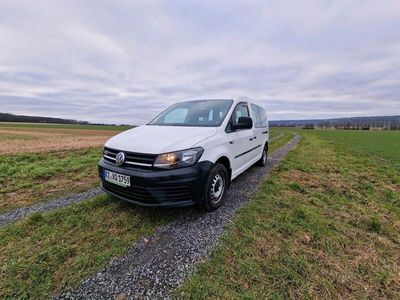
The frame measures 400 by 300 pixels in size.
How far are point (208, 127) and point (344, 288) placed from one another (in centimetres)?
260

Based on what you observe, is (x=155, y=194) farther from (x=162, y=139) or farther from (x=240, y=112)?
(x=240, y=112)

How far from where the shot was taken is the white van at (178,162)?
2.81m

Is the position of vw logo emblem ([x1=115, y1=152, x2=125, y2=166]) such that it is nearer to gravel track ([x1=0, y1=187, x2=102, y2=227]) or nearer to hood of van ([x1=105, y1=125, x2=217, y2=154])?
hood of van ([x1=105, y1=125, x2=217, y2=154])

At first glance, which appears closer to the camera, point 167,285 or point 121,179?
point 167,285

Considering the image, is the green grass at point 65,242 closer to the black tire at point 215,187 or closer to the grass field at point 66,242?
the grass field at point 66,242

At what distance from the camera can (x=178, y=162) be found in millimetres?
2854

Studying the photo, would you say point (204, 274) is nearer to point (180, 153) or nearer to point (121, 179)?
point (180, 153)

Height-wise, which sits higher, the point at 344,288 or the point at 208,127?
the point at 208,127

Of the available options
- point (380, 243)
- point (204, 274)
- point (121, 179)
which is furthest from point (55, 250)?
point (380, 243)

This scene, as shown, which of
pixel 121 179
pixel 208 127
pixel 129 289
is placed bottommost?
pixel 129 289

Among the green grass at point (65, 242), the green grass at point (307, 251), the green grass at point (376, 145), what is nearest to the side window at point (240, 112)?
the green grass at point (307, 251)

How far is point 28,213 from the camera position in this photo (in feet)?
11.1

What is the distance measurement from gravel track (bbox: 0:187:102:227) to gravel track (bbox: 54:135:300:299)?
80.4 inches

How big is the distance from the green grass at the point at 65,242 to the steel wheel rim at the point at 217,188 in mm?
618
